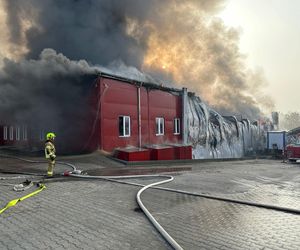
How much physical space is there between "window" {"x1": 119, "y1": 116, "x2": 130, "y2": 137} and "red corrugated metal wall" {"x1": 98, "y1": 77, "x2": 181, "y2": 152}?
8.4 inches

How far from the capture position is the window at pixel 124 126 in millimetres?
16078

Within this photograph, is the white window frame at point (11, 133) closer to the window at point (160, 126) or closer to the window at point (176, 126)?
the window at point (160, 126)

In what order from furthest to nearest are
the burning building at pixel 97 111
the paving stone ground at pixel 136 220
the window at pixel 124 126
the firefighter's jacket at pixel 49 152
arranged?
the window at pixel 124 126 → the burning building at pixel 97 111 → the firefighter's jacket at pixel 49 152 → the paving stone ground at pixel 136 220

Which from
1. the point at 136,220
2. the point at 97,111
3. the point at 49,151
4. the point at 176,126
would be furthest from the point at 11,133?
the point at 136,220

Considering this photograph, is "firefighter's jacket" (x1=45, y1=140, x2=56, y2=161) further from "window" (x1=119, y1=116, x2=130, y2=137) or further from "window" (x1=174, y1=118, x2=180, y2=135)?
"window" (x1=174, y1=118, x2=180, y2=135)

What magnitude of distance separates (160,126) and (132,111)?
3.14 metres

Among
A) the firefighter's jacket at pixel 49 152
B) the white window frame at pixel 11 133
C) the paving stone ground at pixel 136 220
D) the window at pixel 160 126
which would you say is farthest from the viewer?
the white window frame at pixel 11 133

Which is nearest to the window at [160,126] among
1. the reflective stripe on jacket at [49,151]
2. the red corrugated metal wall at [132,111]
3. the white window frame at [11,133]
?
the red corrugated metal wall at [132,111]

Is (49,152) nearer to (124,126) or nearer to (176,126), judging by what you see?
(124,126)

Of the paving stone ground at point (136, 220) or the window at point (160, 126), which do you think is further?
the window at point (160, 126)

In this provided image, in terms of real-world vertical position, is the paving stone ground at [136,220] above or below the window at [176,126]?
below

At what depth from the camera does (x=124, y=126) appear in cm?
1625

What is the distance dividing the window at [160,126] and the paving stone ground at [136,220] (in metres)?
11.9

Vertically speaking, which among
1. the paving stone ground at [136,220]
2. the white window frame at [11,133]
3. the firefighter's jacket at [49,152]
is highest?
the white window frame at [11,133]
